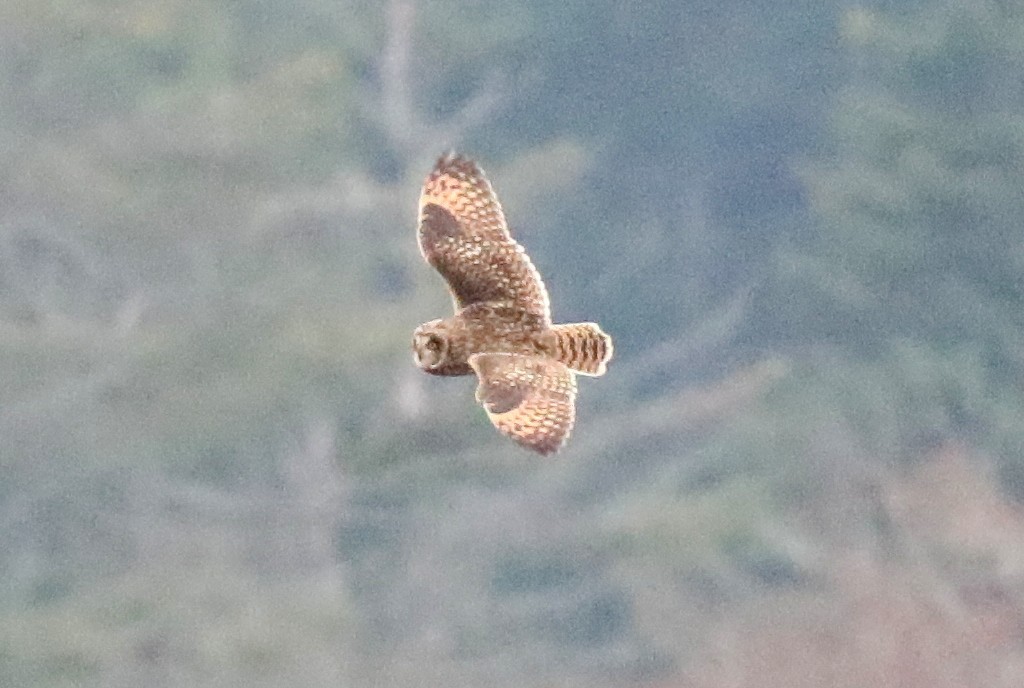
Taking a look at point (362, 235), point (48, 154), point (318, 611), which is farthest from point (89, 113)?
point (318, 611)

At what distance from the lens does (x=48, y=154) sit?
15.1 ft

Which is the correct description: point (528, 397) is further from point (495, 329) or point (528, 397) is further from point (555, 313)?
point (555, 313)

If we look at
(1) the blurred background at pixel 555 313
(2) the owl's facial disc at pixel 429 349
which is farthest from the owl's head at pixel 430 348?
(1) the blurred background at pixel 555 313

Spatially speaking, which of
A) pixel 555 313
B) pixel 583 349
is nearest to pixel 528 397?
pixel 583 349

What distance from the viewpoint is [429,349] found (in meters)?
1.85

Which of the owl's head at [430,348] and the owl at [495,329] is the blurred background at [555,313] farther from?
the owl's head at [430,348]

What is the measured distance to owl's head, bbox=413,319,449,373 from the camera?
1.85 metres

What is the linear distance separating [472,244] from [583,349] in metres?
0.27

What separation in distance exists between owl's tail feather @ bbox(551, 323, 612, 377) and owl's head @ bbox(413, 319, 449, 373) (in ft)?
0.48

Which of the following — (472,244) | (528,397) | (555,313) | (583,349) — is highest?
(555,313)

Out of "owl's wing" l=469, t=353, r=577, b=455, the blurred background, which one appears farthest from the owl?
the blurred background

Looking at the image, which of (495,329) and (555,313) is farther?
(555,313)

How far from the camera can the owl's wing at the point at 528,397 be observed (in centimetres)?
165

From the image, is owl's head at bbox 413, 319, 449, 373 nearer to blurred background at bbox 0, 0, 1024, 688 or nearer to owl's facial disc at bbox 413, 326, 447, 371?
owl's facial disc at bbox 413, 326, 447, 371
